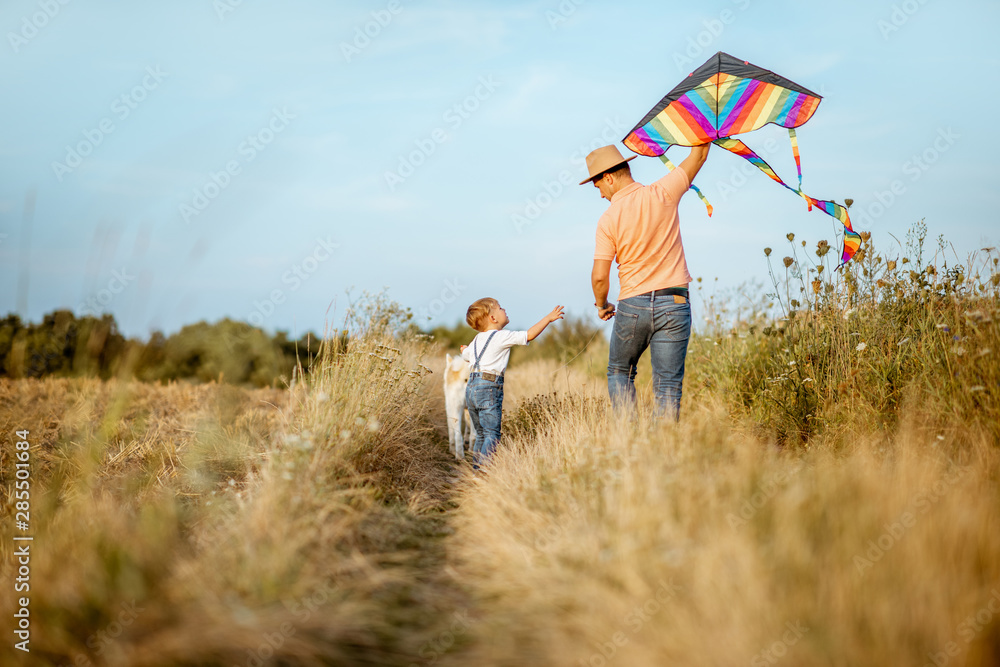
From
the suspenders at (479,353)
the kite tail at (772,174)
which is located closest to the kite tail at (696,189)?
the kite tail at (772,174)

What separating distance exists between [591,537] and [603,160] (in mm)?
2859

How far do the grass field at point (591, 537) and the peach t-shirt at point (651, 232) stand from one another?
1.01m

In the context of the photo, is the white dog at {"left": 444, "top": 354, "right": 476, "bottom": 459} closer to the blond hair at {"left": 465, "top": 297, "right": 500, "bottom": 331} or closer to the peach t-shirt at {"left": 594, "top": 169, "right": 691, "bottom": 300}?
the blond hair at {"left": 465, "top": 297, "right": 500, "bottom": 331}

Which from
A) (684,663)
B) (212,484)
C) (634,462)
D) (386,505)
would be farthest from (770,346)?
(212,484)

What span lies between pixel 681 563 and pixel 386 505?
2.21m

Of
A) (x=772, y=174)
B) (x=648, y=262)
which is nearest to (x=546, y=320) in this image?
(x=648, y=262)

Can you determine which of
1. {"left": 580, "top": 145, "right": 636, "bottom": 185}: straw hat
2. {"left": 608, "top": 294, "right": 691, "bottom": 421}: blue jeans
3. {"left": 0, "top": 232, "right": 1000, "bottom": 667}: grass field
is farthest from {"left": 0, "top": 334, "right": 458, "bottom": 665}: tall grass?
{"left": 580, "top": 145, "right": 636, "bottom": 185}: straw hat

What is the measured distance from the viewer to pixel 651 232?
4.33 meters

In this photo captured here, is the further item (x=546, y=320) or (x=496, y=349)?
(x=496, y=349)

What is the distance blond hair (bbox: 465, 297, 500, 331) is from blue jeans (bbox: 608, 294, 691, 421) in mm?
1414

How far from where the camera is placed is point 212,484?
4.80 meters

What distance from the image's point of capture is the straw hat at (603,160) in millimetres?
4523

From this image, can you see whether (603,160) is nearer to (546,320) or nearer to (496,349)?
(546,320)

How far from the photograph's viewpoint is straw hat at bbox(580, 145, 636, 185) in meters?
4.52
